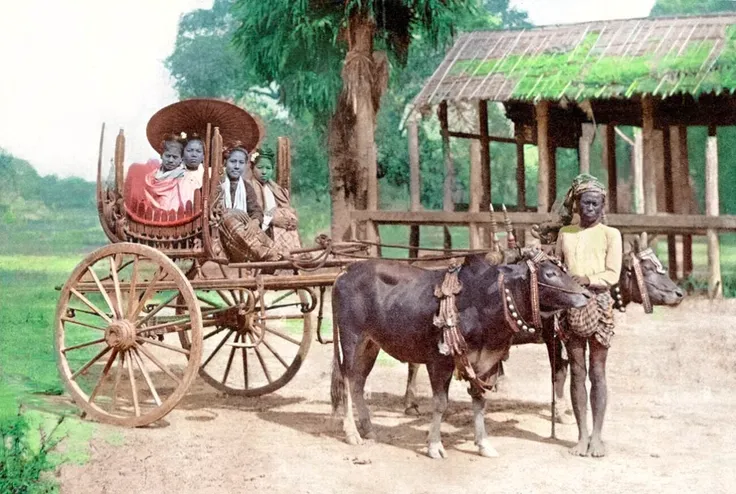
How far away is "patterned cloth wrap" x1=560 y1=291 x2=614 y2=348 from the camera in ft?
21.6

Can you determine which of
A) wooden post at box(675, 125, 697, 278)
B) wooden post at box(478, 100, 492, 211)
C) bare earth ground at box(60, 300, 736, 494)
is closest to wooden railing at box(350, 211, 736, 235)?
wooden post at box(478, 100, 492, 211)

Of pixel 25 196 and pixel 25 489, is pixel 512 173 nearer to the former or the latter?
pixel 25 196

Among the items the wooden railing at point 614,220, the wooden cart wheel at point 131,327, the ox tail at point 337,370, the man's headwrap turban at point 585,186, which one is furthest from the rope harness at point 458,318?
the wooden railing at point 614,220

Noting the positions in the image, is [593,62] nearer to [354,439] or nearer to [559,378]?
[559,378]

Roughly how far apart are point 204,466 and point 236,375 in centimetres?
364

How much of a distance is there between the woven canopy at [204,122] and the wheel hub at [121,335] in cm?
170

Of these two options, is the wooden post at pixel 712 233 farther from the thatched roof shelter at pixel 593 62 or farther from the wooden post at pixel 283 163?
the wooden post at pixel 283 163

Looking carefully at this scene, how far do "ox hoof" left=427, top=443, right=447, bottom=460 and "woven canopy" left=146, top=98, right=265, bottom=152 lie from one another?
3.18 metres

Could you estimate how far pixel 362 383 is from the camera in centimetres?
738

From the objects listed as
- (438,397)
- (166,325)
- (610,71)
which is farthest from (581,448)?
(610,71)

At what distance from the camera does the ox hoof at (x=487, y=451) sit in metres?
6.74

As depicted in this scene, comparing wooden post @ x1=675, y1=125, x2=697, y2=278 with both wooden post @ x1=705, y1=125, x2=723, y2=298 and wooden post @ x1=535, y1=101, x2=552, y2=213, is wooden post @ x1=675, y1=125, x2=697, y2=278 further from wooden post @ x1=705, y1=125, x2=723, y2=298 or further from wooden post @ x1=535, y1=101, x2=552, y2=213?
wooden post @ x1=535, y1=101, x2=552, y2=213

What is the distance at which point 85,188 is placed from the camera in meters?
10.9

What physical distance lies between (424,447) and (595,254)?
187 centimetres
